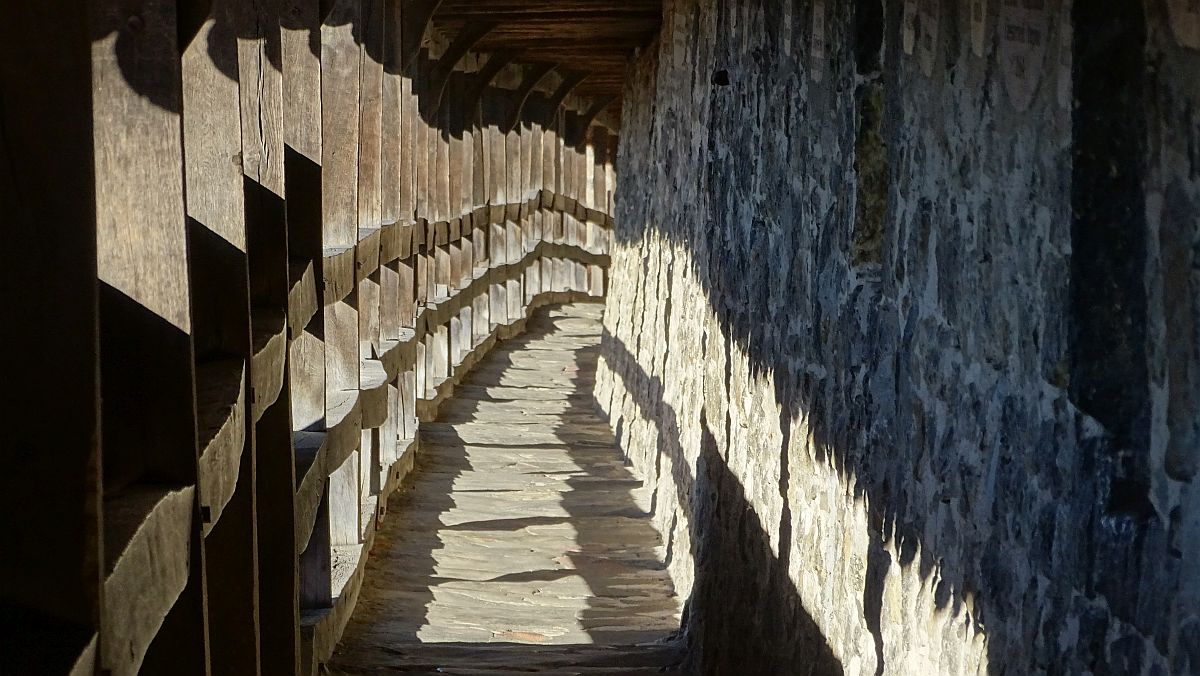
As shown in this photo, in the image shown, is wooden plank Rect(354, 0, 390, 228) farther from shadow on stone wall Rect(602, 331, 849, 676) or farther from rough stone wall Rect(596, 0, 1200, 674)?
rough stone wall Rect(596, 0, 1200, 674)

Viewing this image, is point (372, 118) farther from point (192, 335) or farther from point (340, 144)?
point (192, 335)

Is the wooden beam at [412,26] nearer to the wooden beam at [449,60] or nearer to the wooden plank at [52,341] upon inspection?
the wooden beam at [449,60]

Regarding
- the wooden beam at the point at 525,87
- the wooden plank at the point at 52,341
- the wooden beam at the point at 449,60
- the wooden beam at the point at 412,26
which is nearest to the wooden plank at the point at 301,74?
the wooden plank at the point at 52,341

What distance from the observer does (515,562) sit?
7.55 meters

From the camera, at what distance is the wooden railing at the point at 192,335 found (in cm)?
152

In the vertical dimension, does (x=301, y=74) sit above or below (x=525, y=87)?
below

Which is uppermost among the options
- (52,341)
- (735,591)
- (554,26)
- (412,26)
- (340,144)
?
(554,26)

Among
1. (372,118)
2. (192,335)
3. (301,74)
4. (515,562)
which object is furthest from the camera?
(515,562)

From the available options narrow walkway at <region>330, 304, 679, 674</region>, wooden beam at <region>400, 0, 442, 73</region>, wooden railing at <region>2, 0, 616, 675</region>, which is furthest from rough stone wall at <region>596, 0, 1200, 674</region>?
wooden beam at <region>400, 0, 442, 73</region>

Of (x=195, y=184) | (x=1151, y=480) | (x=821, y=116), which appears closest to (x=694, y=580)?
(x=821, y=116)

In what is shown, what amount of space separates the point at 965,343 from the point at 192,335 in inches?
53.9

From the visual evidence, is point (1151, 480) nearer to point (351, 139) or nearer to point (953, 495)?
point (953, 495)

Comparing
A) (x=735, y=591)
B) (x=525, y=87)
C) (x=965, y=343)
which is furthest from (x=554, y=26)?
(x=965, y=343)

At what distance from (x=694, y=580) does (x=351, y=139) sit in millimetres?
2365
